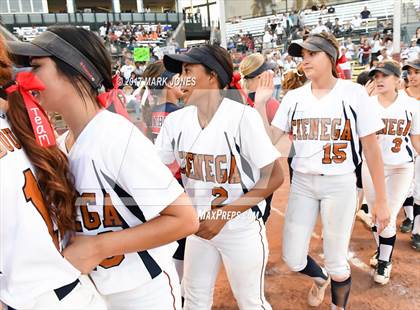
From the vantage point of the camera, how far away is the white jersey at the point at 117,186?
1.06m

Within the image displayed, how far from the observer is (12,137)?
0.98 m

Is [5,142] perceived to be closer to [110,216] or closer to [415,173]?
[110,216]

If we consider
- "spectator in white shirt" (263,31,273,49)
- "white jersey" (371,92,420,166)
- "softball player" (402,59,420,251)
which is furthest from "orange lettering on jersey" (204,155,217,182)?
"spectator in white shirt" (263,31,273,49)

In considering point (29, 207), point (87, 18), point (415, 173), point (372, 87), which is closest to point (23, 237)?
point (29, 207)

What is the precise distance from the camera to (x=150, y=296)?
1.24 meters

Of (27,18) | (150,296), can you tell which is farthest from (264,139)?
(27,18)

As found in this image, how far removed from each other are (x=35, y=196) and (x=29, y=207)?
1.4 inches

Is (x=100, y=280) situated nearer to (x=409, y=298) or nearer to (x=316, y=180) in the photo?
(x=316, y=180)

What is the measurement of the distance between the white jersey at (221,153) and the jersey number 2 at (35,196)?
34.9 inches

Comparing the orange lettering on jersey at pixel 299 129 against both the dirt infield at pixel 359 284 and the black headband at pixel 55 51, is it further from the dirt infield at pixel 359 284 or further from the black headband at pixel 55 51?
the black headband at pixel 55 51

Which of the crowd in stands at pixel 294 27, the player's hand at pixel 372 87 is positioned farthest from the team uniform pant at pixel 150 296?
the crowd in stands at pixel 294 27

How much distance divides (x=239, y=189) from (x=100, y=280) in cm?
84

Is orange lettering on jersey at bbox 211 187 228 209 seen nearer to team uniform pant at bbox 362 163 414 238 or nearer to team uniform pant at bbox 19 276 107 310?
team uniform pant at bbox 19 276 107 310

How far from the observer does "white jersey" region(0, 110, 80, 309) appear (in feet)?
3.03
